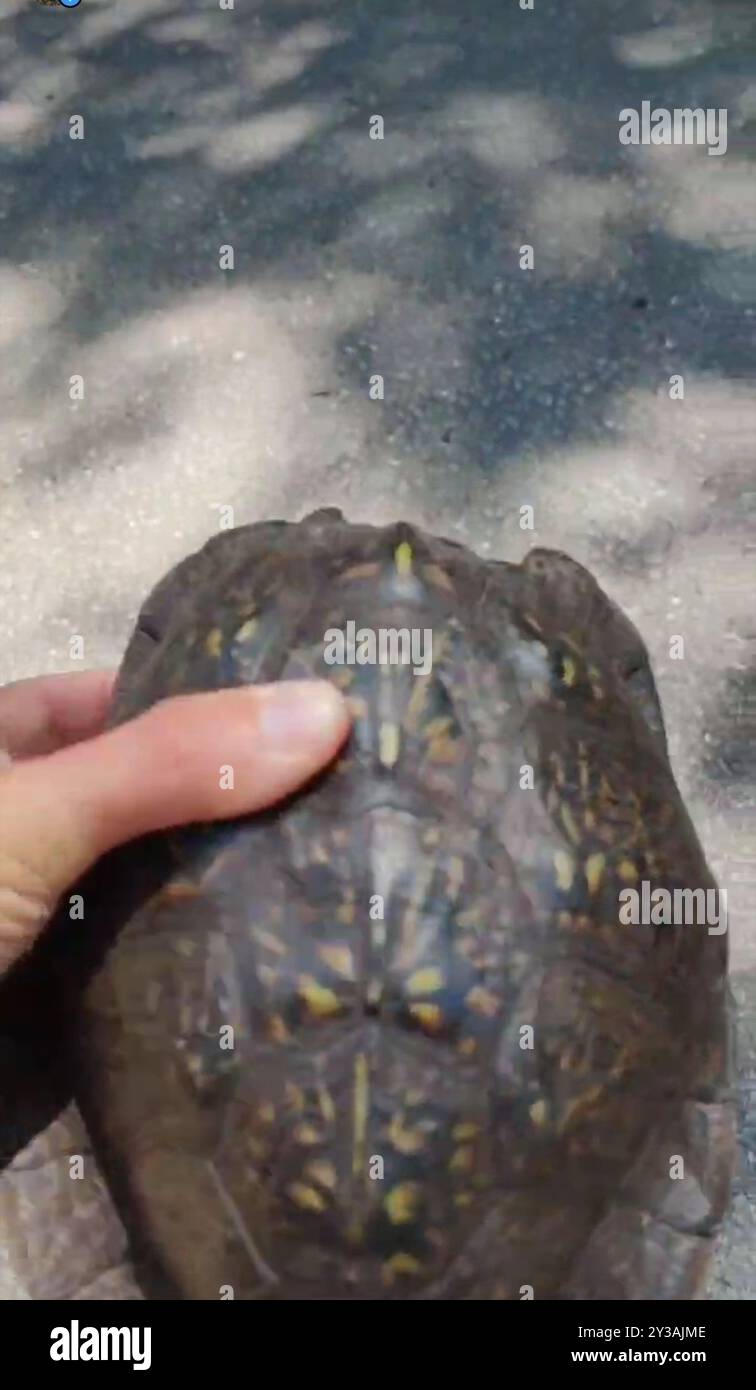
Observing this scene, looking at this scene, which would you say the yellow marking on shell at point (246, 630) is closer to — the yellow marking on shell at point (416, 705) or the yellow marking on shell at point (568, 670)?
the yellow marking on shell at point (416, 705)

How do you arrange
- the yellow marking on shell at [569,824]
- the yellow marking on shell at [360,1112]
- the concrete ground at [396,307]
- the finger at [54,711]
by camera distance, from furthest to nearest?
the concrete ground at [396,307] → the finger at [54,711] → the yellow marking on shell at [569,824] → the yellow marking on shell at [360,1112]

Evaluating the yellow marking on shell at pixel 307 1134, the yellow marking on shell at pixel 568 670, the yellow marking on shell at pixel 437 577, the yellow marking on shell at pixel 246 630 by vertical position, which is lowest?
the yellow marking on shell at pixel 307 1134

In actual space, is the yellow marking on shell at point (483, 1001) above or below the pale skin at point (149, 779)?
below

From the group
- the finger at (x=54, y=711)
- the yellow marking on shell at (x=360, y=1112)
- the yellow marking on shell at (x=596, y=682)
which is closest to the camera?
the yellow marking on shell at (x=360, y=1112)

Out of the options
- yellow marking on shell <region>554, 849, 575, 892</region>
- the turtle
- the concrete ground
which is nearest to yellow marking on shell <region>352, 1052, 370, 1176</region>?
the turtle

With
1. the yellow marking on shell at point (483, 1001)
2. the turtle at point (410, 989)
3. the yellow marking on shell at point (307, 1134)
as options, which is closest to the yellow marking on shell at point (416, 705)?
the turtle at point (410, 989)

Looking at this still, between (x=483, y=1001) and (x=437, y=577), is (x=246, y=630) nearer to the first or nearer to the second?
(x=437, y=577)

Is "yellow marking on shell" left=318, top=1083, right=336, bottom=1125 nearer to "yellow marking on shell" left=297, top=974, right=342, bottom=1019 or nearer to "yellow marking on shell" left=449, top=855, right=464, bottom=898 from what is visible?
"yellow marking on shell" left=297, top=974, right=342, bottom=1019

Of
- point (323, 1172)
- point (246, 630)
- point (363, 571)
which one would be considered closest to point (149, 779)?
point (246, 630)
